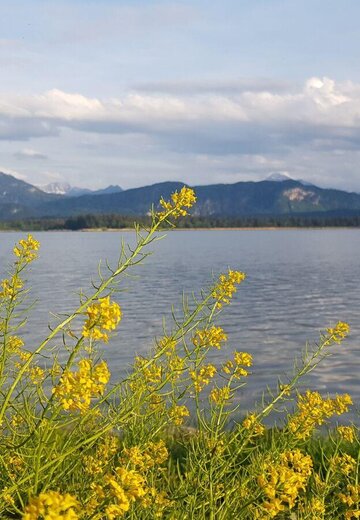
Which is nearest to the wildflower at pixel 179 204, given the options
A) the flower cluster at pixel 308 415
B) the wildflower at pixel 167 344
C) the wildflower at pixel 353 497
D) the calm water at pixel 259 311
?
the wildflower at pixel 167 344

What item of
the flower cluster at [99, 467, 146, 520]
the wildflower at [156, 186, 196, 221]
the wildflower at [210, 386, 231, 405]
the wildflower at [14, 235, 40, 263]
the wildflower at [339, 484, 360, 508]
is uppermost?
the wildflower at [156, 186, 196, 221]

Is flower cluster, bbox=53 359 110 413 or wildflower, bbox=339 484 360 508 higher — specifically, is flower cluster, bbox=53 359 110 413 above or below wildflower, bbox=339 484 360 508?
above

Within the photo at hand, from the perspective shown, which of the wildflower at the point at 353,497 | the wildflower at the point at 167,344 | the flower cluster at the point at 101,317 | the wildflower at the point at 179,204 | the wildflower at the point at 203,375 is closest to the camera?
the flower cluster at the point at 101,317

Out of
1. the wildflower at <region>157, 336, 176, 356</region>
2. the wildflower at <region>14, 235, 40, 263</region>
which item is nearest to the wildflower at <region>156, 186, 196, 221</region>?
the wildflower at <region>157, 336, 176, 356</region>

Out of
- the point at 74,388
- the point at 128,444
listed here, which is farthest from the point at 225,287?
the point at 74,388

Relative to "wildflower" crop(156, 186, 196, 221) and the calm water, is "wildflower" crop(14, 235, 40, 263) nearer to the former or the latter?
the calm water

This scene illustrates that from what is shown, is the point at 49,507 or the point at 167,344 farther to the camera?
the point at 167,344

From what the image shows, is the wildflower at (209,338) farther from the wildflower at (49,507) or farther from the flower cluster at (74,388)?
the wildflower at (49,507)

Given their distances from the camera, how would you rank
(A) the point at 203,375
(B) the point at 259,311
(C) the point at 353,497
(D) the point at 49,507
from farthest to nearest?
(B) the point at 259,311 → (A) the point at 203,375 → (C) the point at 353,497 → (D) the point at 49,507

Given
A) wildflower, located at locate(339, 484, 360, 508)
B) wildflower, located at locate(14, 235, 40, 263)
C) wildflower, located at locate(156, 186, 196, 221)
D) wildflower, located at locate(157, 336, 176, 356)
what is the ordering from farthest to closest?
wildflower, located at locate(14, 235, 40, 263) → wildflower, located at locate(339, 484, 360, 508) → wildflower, located at locate(156, 186, 196, 221) → wildflower, located at locate(157, 336, 176, 356)

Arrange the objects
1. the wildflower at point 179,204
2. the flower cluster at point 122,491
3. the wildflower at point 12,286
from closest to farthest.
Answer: the flower cluster at point 122,491 → the wildflower at point 179,204 → the wildflower at point 12,286

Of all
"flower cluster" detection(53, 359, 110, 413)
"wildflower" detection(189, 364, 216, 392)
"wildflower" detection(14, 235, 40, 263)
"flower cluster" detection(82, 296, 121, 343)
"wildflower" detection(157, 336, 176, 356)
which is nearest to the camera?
"flower cluster" detection(53, 359, 110, 413)

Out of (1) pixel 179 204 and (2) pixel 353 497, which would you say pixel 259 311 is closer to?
(2) pixel 353 497

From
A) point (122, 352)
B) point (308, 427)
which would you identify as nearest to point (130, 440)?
point (308, 427)
